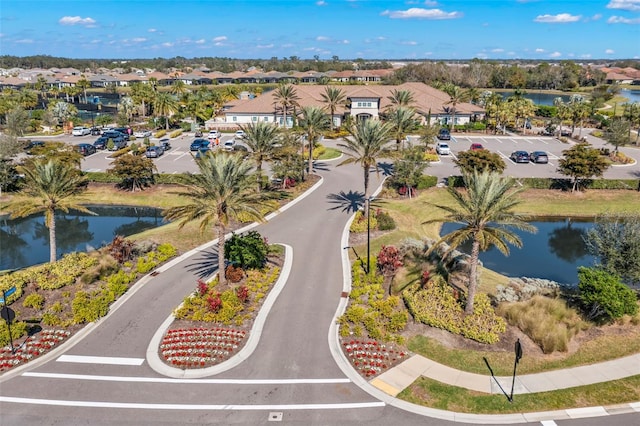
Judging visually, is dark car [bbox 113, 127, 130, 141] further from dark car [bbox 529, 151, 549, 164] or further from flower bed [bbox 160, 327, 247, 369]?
dark car [bbox 529, 151, 549, 164]

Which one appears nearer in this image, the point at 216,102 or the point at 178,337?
the point at 178,337

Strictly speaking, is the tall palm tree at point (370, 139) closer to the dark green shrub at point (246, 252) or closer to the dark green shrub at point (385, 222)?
the dark green shrub at point (385, 222)

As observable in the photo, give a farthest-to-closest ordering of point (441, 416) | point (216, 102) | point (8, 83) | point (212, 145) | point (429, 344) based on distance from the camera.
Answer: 1. point (8, 83)
2. point (216, 102)
3. point (212, 145)
4. point (429, 344)
5. point (441, 416)

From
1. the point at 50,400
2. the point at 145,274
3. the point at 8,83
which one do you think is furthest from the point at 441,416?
the point at 8,83

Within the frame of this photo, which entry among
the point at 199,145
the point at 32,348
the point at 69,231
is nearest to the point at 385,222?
the point at 32,348

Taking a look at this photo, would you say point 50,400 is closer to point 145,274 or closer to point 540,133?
point 145,274

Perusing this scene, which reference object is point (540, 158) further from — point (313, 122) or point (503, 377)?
point (503, 377)

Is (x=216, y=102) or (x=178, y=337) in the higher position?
(x=216, y=102)
